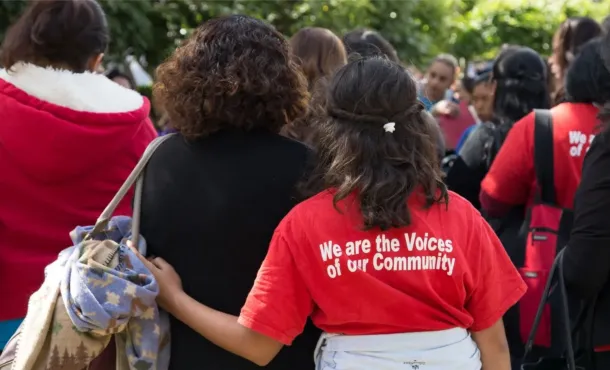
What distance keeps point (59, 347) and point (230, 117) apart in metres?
0.71

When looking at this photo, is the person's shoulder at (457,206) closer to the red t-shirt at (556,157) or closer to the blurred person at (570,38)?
the red t-shirt at (556,157)

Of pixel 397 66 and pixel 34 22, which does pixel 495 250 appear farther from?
pixel 34 22

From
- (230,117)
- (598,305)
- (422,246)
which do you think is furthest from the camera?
(598,305)

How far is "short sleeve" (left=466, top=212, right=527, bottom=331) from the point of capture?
2.01m

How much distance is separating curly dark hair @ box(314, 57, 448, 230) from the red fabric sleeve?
1.39 metres

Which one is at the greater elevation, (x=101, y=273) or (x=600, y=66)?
(x=600, y=66)

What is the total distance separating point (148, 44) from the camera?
7.52m

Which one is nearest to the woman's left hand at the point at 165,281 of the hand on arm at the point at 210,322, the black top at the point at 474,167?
the hand on arm at the point at 210,322

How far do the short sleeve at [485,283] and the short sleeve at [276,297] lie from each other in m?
0.42

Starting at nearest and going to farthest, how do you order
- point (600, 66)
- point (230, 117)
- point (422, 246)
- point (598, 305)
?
1. point (422, 246)
2. point (230, 117)
3. point (598, 305)
4. point (600, 66)

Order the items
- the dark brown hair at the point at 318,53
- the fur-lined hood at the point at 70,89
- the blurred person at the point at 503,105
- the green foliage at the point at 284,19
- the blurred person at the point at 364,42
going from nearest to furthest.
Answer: the fur-lined hood at the point at 70,89 < the dark brown hair at the point at 318,53 < the blurred person at the point at 364,42 < the blurred person at the point at 503,105 < the green foliage at the point at 284,19

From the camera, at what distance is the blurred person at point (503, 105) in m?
3.96

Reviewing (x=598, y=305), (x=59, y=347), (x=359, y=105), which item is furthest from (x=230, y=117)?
(x=598, y=305)

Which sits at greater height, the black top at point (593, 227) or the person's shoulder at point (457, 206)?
the person's shoulder at point (457, 206)
